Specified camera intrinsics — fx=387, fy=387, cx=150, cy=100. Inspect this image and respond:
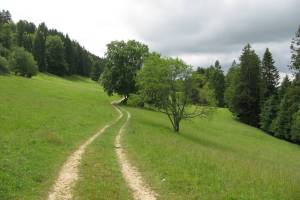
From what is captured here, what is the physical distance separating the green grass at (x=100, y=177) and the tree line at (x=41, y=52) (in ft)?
236

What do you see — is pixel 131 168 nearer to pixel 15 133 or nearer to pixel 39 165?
pixel 39 165

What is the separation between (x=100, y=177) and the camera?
16.1 metres

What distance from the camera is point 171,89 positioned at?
44.5 m

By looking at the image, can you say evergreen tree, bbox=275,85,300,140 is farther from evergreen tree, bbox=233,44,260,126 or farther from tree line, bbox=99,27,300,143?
evergreen tree, bbox=233,44,260,126

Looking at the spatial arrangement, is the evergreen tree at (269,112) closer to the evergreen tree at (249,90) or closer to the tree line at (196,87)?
the tree line at (196,87)

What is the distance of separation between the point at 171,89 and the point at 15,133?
905 inches

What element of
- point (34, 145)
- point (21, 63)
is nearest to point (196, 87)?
point (34, 145)

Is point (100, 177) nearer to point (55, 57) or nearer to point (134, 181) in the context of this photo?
point (134, 181)

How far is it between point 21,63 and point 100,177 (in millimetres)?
78851

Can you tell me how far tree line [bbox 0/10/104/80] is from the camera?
90.1 meters

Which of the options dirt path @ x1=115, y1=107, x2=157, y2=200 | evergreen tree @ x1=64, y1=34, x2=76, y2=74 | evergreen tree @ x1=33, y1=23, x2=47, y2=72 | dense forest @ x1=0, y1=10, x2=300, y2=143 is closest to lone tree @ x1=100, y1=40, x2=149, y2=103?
dense forest @ x1=0, y1=10, x2=300, y2=143

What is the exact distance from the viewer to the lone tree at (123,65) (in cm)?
6731

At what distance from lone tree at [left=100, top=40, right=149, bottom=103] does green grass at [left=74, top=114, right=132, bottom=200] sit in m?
43.6

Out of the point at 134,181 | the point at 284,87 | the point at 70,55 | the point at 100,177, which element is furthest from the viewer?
the point at 70,55
